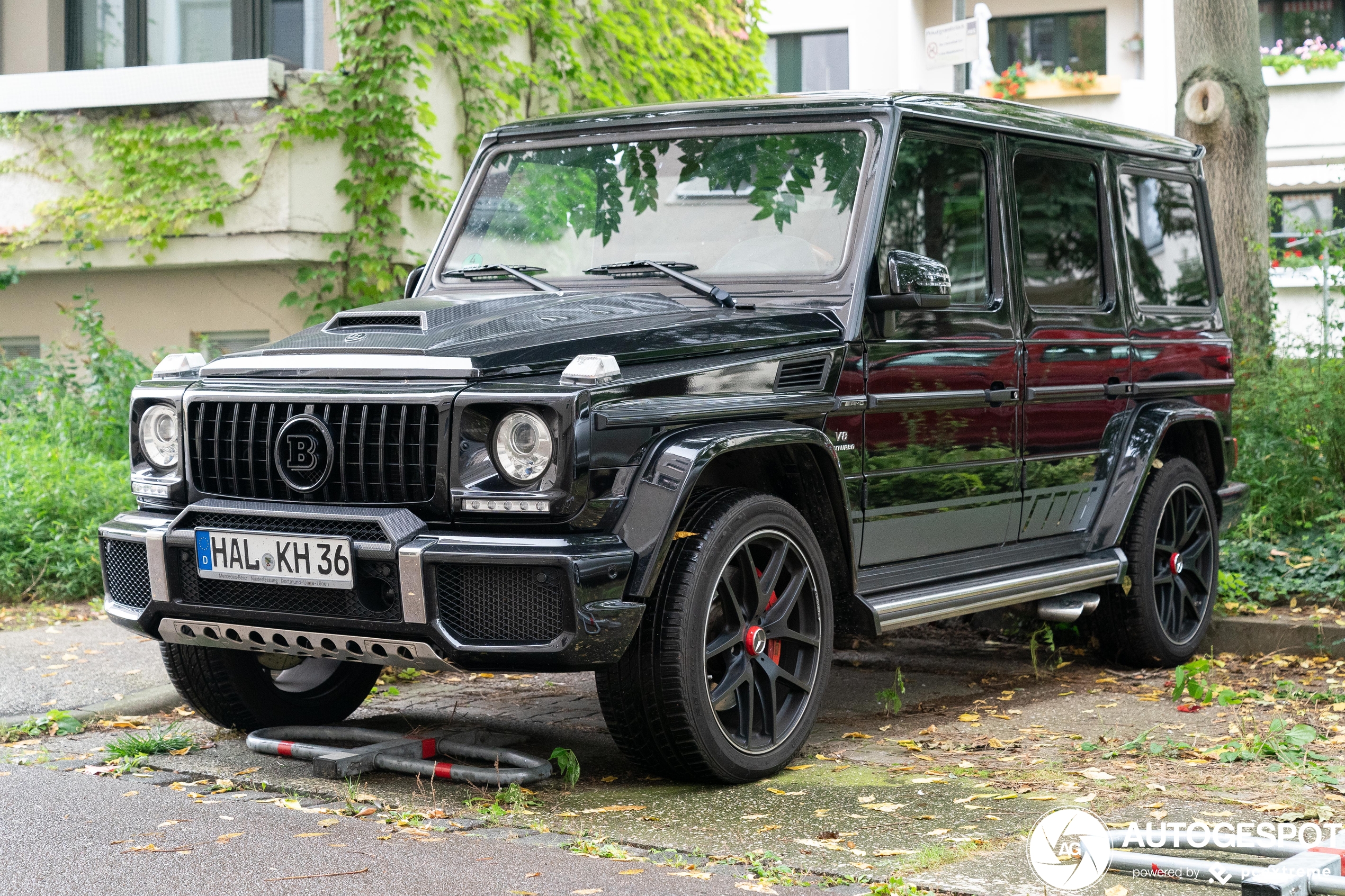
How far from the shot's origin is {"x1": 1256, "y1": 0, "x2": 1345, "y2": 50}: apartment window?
88.3 feet

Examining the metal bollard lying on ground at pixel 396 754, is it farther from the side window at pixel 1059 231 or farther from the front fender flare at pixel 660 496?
the side window at pixel 1059 231

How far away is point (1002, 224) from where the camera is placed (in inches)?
233

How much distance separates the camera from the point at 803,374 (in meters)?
4.89

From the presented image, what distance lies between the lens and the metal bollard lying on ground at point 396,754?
4582 mm

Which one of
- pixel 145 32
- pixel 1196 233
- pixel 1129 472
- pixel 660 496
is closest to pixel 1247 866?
pixel 660 496

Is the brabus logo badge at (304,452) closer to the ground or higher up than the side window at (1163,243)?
closer to the ground

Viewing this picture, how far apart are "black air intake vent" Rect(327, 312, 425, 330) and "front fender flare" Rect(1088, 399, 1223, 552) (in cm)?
309

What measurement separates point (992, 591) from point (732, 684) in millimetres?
1394

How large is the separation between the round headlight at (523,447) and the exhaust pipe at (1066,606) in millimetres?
2764

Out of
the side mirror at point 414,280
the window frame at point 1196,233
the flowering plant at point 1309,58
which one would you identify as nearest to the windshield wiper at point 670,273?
the side mirror at point 414,280

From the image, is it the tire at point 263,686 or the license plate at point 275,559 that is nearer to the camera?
the license plate at point 275,559

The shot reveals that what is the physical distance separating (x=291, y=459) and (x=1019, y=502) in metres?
2.84

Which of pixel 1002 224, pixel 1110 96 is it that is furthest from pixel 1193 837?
pixel 1110 96

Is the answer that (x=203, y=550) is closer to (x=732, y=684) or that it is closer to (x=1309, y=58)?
(x=732, y=684)
